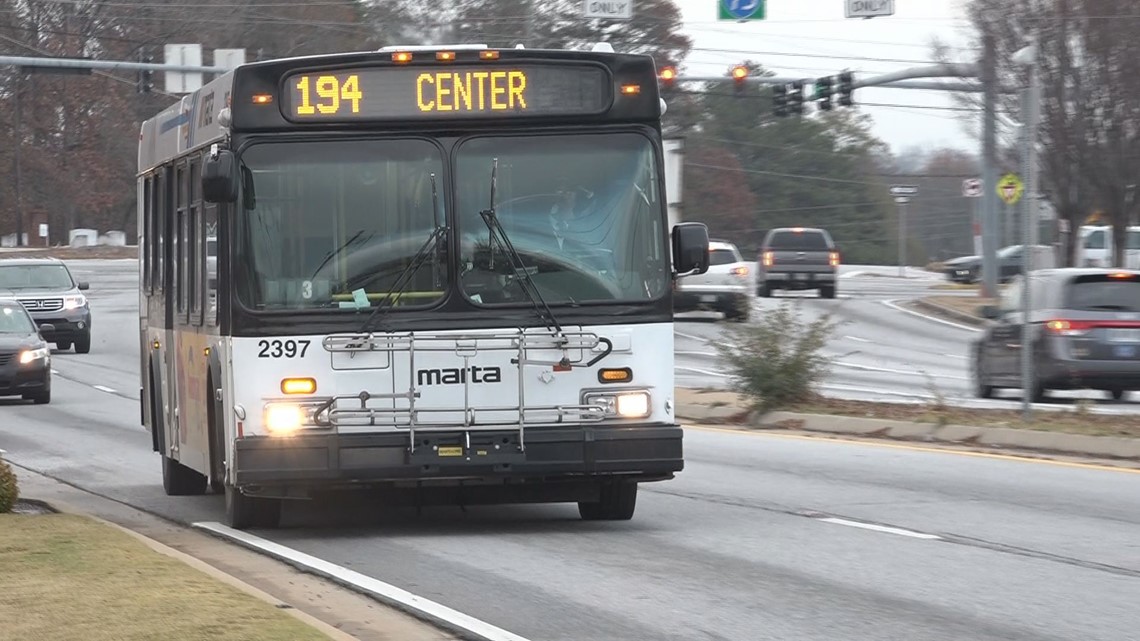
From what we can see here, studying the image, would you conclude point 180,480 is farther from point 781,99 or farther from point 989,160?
point 781,99

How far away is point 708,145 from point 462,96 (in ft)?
300

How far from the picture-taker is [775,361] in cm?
2200

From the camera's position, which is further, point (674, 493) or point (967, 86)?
point (967, 86)

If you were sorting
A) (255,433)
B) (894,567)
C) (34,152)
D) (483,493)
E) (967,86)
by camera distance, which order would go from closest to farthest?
(894,567)
(255,433)
(483,493)
(967,86)
(34,152)

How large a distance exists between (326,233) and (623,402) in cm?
201

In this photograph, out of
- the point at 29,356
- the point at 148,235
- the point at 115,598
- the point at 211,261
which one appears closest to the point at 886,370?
the point at 29,356

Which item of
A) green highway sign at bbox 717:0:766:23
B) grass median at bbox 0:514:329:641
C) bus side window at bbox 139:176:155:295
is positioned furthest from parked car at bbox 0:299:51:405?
grass median at bbox 0:514:329:641

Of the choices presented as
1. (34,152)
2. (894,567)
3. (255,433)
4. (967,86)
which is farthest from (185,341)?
(34,152)

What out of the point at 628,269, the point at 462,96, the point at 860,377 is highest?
the point at 462,96

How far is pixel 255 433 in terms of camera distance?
1152cm

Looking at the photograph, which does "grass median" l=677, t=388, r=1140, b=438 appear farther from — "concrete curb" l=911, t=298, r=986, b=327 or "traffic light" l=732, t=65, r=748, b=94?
"concrete curb" l=911, t=298, r=986, b=327

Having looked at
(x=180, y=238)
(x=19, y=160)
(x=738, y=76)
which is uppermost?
(x=19, y=160)

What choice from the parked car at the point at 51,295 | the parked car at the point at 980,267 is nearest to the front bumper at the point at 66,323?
the parked car at the point at 51,295

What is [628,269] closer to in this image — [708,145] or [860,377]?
[860,377]
